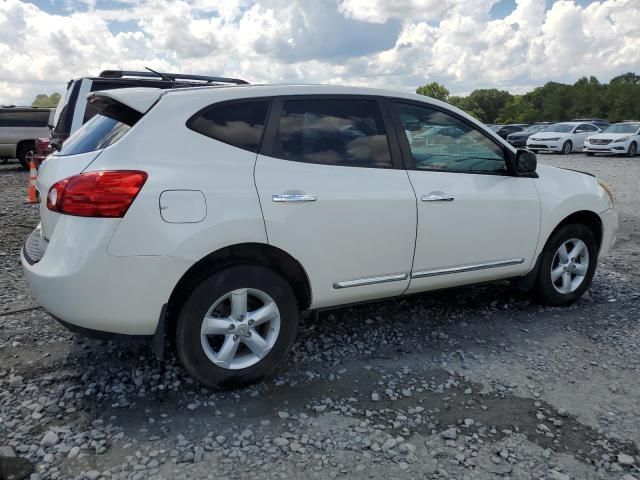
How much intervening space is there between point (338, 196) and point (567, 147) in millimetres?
25209

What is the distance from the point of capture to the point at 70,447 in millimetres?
2707

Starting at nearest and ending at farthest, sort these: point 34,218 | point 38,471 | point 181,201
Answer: point 38,471 < point 181,201 < point 34,218

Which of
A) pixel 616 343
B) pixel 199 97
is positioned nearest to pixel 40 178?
pixel 199 97

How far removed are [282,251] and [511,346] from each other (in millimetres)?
1890

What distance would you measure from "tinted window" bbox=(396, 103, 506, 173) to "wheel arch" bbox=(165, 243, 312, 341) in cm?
116

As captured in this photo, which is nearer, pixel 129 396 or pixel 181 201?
pixel 181 201

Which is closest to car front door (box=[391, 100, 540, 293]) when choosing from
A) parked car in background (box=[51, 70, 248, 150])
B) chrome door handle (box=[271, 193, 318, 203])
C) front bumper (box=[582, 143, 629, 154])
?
chrome door handle (box=[271, 193, 318, 203])

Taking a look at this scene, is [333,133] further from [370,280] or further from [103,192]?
[103,192]

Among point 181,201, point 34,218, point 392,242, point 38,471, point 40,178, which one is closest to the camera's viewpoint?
point 38,471

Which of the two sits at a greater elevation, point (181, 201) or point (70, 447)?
point (181, 201)

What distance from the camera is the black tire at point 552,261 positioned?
4.56 m

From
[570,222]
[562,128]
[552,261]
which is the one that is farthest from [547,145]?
[552,261]

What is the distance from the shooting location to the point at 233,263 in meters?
3.12

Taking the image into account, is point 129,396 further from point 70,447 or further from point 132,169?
point 132,169
